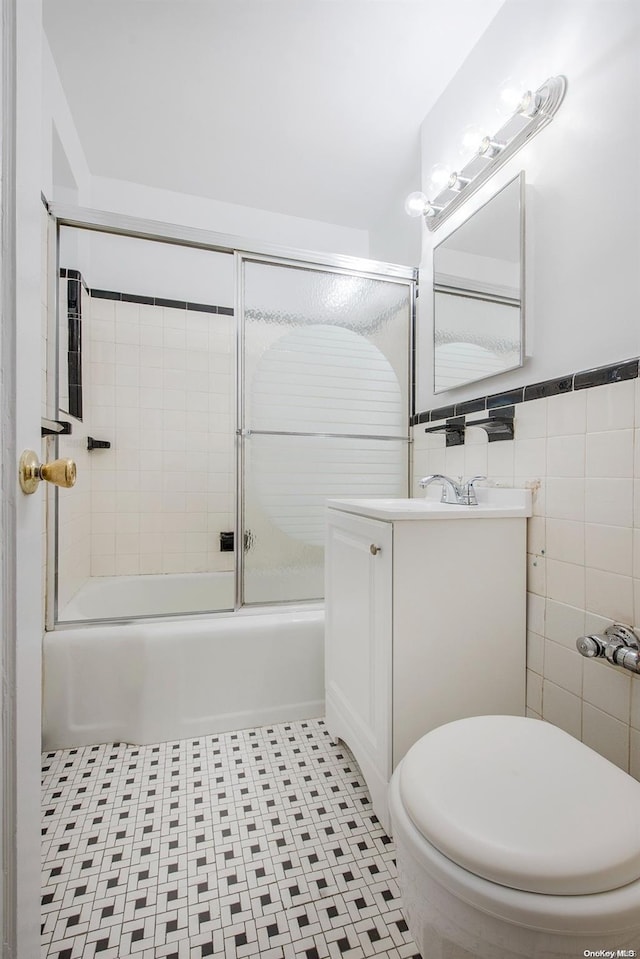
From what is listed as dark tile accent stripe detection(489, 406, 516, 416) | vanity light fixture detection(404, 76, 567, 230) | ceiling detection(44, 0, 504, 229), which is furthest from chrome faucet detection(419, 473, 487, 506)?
ceiling detection(44, 0, 504, 229)

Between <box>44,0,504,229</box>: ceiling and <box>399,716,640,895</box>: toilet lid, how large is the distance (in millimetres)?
2260

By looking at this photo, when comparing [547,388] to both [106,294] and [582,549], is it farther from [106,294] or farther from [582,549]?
[106,294]

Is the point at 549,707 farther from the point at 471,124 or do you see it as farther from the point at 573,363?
the point at 471,124

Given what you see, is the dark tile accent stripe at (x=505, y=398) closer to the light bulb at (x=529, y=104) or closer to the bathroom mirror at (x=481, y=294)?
the bathroom mirror at (x=481, y=294)

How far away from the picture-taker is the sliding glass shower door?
1.77 metres

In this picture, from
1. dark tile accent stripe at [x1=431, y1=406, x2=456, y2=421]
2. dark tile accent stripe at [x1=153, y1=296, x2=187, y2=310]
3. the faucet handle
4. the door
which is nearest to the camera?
the door

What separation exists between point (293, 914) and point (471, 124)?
2377mm

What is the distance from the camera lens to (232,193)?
2.46m

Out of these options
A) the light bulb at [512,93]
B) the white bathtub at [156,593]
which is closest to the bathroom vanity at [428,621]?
the white bathtub at [156,593]

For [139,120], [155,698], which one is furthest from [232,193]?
[155,698]

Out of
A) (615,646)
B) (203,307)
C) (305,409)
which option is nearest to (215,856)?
A: (615,646)

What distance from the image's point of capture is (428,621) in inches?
45.4

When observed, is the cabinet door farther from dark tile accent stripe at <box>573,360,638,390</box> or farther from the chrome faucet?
dark tile accent stripe at <box>573,360,638,390</box>

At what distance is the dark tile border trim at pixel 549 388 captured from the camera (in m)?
1.01
